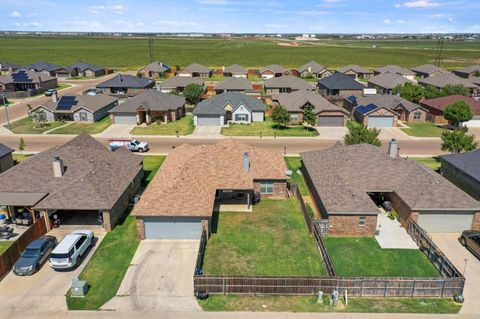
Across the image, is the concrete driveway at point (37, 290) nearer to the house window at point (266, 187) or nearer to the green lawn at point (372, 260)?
the house window at point (266, 187)

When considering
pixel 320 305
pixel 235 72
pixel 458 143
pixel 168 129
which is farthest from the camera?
pixel 235 72

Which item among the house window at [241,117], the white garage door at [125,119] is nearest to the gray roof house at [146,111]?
the white garage door at [125,119]

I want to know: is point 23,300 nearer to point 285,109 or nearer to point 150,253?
point 150,253

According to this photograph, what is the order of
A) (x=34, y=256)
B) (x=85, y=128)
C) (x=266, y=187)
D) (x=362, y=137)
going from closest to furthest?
1. (x=34, y=256)
2. (x=266, y=187)
3. (x=362, y=137)
4. (x=85, y=128)

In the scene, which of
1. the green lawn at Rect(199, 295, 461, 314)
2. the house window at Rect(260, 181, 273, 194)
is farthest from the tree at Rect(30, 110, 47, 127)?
the green lawn at Rect(199, 295, 461, 314)

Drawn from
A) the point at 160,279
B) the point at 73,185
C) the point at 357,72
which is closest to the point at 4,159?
the point at 73,185

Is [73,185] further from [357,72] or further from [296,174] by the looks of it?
[357,72]
